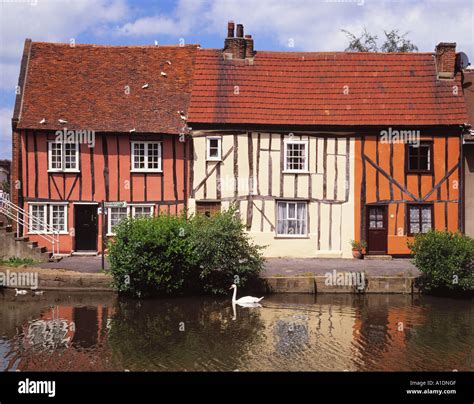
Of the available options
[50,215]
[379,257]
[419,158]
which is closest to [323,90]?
[419,158]

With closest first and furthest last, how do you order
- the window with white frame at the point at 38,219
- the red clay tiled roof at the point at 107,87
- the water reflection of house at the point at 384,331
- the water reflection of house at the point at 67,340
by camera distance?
the water reflection of house at the point at 67,340, the water reflection of house at the point at 384,331, the window with white frame at the point at 38,219, the red clay tiled roof at the point at 107,87

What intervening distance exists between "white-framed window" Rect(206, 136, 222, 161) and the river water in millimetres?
7073

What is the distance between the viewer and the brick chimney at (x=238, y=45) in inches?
994

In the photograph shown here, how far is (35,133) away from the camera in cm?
2311

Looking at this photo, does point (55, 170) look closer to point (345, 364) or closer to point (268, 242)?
point (268, 242)

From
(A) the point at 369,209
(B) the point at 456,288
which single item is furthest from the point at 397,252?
(B) the point at 456,288

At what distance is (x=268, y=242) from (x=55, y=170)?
343 inches

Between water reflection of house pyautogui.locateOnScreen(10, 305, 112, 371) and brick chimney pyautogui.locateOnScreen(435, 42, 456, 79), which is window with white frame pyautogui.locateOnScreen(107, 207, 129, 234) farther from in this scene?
brick chimney pyautogui.locateOnScreen(435, 42, 456, 79)

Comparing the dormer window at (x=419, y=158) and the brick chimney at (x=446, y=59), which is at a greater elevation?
the brick chimney at (x=446, y=59)

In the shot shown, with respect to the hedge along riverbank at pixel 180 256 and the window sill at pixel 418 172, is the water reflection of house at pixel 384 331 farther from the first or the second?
the window sill at pixel 418 172

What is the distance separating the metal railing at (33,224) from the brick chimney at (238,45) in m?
10.1

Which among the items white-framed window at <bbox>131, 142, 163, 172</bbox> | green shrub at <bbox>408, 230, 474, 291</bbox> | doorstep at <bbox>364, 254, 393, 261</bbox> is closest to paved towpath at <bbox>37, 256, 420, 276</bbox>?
doorstep at <bbox>364, 254, 393, 261</bbox>

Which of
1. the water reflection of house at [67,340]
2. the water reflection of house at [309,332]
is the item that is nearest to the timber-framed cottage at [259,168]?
the water reflection of house at [309,332]

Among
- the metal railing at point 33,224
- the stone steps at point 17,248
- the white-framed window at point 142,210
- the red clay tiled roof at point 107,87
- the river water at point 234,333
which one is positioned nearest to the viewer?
the river water at point 234,333
